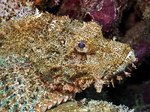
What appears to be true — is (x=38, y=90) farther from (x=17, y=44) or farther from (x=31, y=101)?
(x=17, y=44)

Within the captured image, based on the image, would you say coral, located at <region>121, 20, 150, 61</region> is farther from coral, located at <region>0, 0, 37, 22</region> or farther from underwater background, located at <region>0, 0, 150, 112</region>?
coral, located at <region>0, 0, 37, 22</region>

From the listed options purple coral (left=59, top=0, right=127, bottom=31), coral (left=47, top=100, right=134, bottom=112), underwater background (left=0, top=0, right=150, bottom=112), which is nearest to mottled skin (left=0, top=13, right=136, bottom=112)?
underwater background (left=0, top=0, right=150, bottom=112)

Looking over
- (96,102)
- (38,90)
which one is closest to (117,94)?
(96,102)

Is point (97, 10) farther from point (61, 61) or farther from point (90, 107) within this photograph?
point (90, 107)

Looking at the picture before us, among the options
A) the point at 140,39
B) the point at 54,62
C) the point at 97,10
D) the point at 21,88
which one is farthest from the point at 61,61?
the point at 140,39

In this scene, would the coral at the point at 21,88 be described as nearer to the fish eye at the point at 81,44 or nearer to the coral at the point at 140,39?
the fish eye at the point at 81,44

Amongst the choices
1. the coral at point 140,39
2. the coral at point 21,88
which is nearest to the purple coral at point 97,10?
the coral at point 140,39
